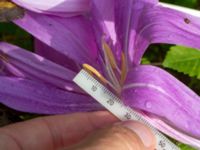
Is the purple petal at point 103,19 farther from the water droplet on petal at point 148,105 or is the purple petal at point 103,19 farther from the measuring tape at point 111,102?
the water droplet on petal at point 148,105

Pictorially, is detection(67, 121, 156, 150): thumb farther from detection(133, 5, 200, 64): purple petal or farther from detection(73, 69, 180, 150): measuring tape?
detection(133, 5, 200, 64): purple petal

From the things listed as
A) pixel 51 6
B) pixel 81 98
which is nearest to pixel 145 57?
pixel 81 98

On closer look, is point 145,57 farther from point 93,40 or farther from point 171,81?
point 171,81

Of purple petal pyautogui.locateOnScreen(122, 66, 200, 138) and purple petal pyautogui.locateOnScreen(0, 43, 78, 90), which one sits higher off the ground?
purple petal pyautogui.locateOnScreen(122, 66, 200, 138)

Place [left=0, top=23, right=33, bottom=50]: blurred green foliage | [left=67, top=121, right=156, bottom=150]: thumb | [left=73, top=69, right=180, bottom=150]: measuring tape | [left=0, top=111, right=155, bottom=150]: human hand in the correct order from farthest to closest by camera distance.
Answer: [left=0, top=23, right=33, bottom=50]: blurred green foliage, [left=0, top=111, right=155, bottom=150]: human hand, [left=73, top=69, right=180, bottom=150]: measuring tape, [left=67, top=121, right=156, bottom=150]: thumb

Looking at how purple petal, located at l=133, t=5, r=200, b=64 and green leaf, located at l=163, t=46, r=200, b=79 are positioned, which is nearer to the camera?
purple petal, located at l=133, t=5, r=200, b=64

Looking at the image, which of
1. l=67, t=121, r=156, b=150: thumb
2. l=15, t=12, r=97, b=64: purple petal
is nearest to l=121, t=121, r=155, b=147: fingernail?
l=67, t=121, r=156, b=150: thumb

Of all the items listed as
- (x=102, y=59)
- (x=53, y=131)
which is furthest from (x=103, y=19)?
(x=53, y=131)

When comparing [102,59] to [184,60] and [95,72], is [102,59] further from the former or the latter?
[184,60]
